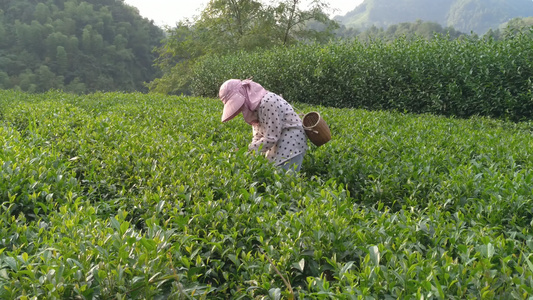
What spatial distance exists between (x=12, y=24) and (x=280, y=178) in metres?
44.9

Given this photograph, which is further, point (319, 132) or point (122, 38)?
point (122, 38)

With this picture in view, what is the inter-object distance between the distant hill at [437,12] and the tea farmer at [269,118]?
13793 cm

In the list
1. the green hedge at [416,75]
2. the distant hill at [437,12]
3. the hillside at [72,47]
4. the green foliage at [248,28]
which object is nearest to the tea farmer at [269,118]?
the green hedge at [416,75]

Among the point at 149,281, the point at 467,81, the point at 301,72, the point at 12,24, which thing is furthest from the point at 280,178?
the point at 12,24

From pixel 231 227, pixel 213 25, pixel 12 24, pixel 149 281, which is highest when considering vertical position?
pixel 12 24

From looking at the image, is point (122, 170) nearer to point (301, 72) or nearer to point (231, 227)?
point (231, 227)

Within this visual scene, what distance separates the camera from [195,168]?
10.3 feet

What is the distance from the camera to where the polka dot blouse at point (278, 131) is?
3660mm

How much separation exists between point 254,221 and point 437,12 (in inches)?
6899

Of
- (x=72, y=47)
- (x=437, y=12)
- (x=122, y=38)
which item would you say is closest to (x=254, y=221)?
(x=72, y=47)

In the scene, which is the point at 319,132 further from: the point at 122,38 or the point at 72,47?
the point at 122,38

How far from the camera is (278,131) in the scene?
3.68 m

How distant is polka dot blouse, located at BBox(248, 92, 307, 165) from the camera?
12.0 feet

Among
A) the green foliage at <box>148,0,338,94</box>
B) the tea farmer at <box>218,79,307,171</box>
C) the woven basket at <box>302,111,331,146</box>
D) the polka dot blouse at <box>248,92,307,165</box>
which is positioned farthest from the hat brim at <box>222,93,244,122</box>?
the green foliage at <box>148,0,338,94</box>
